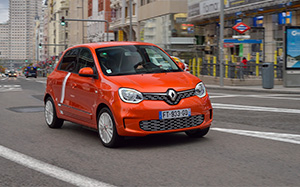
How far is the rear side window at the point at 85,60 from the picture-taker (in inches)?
321

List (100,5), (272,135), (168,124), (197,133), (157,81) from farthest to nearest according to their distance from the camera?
1. (100,5)
2. (272,135)
3. (197,133)
4. (157,81)
5. (168,124)

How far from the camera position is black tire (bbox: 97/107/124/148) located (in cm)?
707

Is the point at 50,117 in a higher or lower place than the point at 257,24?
lower

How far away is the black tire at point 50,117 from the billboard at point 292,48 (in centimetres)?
1478

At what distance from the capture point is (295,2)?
25.8 meters

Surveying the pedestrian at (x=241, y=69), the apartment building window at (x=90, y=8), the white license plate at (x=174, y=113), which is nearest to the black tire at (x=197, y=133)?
the white license plate at (x=174, y=113)

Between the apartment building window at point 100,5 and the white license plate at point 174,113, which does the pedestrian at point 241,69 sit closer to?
the white license plate at point 174,113

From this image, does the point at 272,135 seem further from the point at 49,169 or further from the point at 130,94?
the point at 49,169

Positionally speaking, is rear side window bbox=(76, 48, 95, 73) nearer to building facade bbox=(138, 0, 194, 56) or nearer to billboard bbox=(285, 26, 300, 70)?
billboard bbox=(285, 26, 300, 70)

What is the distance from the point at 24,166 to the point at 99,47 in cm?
280

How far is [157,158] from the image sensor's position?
6.34m

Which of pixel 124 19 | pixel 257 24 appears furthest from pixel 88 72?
pixel 124 19

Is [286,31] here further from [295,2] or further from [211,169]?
[211,169]

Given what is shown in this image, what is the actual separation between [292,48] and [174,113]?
1653 cm
